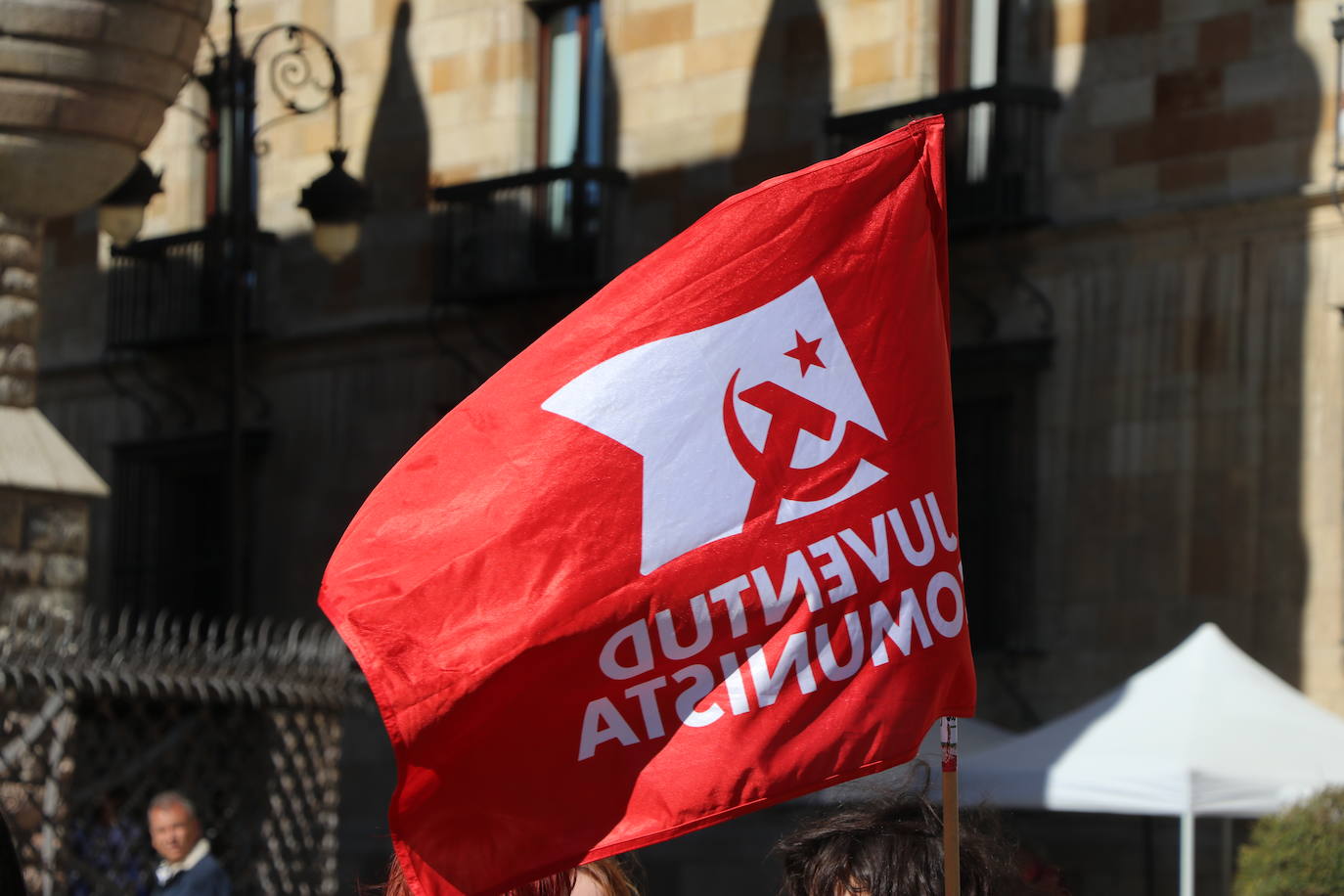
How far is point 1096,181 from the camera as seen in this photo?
51.3 ft

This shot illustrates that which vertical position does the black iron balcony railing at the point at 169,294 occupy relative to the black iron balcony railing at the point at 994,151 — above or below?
below

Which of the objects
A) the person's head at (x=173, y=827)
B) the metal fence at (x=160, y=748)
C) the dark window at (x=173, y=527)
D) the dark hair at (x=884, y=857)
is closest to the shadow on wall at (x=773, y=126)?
the dark window at (x=173, y=527)

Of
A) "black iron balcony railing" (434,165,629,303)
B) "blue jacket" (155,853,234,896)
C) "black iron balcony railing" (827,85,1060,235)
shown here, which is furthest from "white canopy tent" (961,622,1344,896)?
"black iron balcony railing" (434,165,629,303)

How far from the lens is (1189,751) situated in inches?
396

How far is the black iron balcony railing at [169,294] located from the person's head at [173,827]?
11900 mm

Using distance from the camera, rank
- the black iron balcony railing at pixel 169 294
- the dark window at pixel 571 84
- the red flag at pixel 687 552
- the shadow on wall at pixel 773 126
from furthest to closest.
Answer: the black iron balcony railing at pixel 169 294 → the dark window at pixel 571 84 → the shadow on wall at pixel 773 126 → the red flag at pixel 687 552

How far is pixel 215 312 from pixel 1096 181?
8844 mm

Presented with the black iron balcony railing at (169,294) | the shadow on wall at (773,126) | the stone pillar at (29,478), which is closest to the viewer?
the stone pillar at (29,478)

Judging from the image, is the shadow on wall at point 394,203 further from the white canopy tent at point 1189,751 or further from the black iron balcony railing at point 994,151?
the white canopy tent at point 1189,751

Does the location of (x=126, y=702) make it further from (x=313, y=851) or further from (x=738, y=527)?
(x=738, y=527)

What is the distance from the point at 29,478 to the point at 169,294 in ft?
37.5

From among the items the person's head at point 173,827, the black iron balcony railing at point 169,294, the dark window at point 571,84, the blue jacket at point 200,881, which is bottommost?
the blue jacket at point 200,881

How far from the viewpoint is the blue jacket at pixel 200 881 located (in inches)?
343

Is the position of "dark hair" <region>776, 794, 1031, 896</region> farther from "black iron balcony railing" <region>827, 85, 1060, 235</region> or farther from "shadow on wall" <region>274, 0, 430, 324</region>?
"shadow on wall" <region>274, 0, 430, 324</region>
